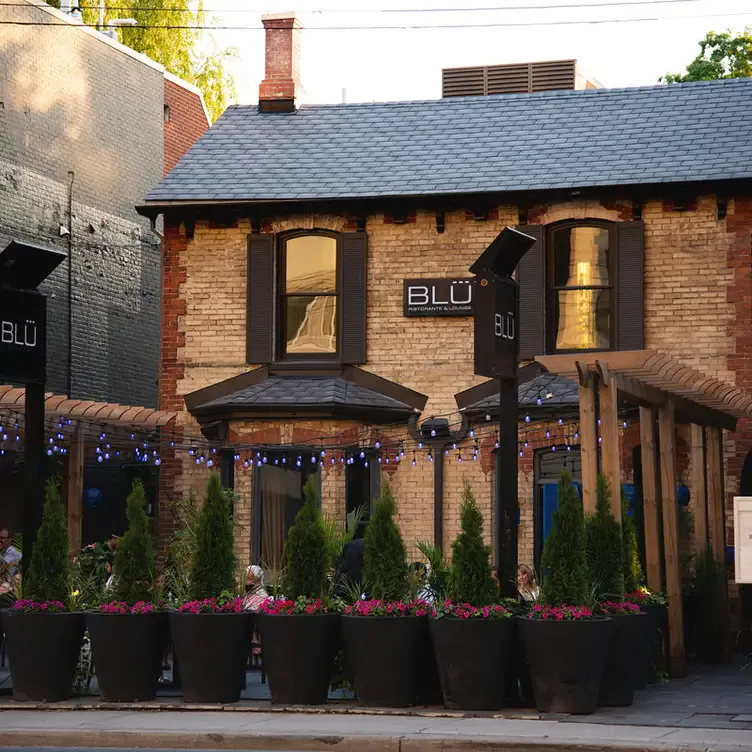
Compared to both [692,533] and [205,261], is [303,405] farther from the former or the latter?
[692,533]

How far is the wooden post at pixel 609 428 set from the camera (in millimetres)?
12422

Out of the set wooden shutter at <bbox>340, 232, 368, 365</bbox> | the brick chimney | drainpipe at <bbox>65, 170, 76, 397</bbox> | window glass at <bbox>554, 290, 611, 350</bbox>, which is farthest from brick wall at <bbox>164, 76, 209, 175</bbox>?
window glass at <bbox>554, 290, 611, 350</bbox>

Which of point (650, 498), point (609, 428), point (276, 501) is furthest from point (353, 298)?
point (609, 428)

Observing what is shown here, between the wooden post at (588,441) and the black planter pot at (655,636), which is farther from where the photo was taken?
the wooden post at (588,441)

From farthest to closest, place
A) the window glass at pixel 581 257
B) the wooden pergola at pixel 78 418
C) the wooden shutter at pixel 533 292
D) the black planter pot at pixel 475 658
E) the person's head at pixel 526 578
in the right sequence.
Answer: the window glass at pixel 581 257 < the wooden shutter at pixel 533 292 < the wooden pergola at pixel 78 418 < the person's head at pixel 526 578 < the black planter pot at pixel 475 658

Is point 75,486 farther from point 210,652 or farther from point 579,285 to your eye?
point 210,652

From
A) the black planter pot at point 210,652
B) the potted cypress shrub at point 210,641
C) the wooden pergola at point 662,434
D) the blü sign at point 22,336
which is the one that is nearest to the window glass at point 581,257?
the wooden pergola at point 662,434

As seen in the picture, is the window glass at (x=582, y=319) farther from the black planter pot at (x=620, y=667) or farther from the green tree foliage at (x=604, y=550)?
the black planter pot at (x=620, y=667)

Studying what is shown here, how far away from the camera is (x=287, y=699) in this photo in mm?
10867

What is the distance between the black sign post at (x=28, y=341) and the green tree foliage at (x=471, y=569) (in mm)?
3546

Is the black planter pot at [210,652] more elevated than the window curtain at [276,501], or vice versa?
the window curtain at [276,501]

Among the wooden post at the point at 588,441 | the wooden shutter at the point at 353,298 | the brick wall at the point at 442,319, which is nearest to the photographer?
the wooden post at the point at 588,441

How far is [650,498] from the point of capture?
44.4 feet

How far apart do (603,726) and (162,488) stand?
9.87 meters
